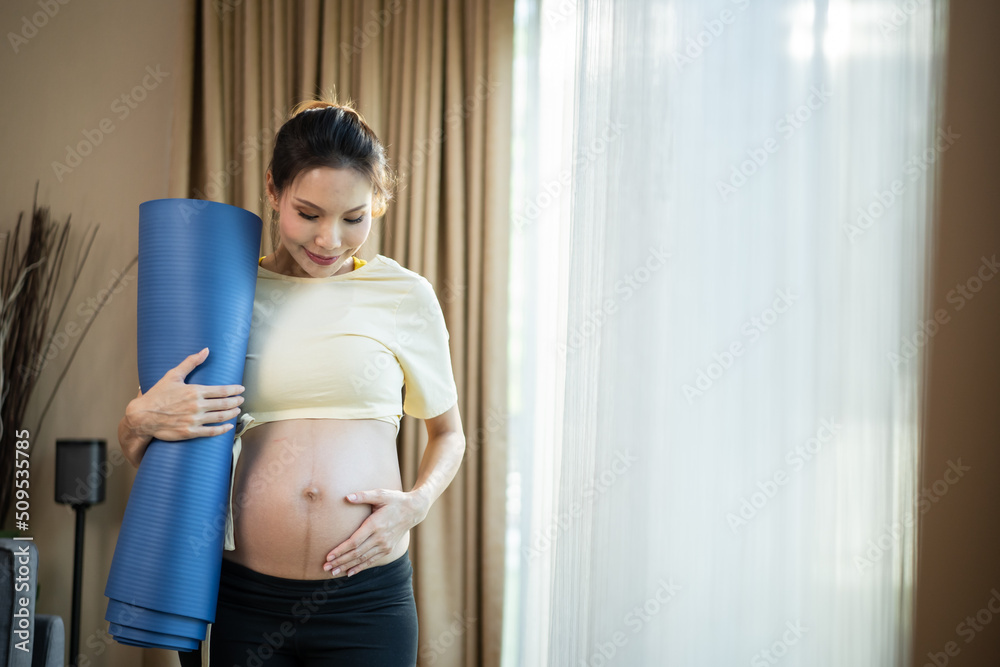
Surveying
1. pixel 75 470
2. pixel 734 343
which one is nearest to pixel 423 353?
pixel 734 343

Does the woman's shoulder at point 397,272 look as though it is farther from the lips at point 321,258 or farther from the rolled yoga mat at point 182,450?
the rolled yoga mat at point 182,450

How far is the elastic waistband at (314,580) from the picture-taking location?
1.10 meters

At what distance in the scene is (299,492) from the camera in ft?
3.73

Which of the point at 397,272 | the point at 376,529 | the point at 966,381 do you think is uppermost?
the point at 397,272

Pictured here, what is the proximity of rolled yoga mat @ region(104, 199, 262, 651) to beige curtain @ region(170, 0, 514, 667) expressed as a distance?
113 cm

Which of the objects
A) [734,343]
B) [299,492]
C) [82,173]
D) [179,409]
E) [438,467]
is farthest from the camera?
[82,173]

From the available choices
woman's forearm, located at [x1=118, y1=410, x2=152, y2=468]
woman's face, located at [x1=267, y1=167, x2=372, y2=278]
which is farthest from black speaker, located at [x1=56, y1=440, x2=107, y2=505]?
woman's face, located at [x1=267, y1=167, x2=372, y2=278]

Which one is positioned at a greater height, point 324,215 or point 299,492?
point 324,215

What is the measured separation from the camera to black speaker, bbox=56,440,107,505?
2.16 meters

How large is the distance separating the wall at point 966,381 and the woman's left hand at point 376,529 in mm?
1532

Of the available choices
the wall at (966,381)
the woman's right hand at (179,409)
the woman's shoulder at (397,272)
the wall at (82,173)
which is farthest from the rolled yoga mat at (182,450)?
the wall at (966,381)

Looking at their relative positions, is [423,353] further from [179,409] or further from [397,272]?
[179,409]

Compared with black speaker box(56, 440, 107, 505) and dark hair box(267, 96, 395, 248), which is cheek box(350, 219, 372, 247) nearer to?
dark hair box(267, 96, 395, 248)

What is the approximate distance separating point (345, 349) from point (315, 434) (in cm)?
15
